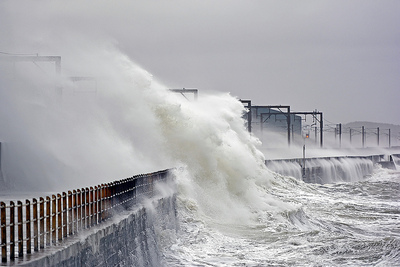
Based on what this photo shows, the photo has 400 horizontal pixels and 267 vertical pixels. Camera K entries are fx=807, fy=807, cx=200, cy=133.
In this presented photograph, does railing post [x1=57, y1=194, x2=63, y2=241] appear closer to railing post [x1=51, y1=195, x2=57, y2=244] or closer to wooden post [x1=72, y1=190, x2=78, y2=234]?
railing post [x1=51, y1=195, x2=57, y2=244]

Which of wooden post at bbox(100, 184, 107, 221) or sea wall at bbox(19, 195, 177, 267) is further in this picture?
wooden post at bbox(100, 184, 107, 221)

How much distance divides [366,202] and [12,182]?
19445 mm

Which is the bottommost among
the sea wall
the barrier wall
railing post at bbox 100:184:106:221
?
the barrier wall

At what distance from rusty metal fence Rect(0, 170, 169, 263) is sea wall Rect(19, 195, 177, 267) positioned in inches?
7.9

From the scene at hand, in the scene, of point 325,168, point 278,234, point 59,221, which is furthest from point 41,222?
point 325,168

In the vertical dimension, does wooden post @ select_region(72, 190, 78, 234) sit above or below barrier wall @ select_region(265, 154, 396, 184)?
above

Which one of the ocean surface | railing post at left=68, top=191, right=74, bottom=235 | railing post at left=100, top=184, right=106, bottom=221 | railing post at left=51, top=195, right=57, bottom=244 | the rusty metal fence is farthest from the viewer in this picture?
the ocean surface

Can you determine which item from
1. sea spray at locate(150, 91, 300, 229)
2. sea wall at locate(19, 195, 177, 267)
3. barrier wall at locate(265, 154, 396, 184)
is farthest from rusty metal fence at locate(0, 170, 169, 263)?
barrier wall at locate(265, 154, 396, 184)

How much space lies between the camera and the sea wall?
981 cm

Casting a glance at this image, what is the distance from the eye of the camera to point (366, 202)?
1689 inches

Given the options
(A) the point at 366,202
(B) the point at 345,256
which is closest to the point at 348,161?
(A) the point at 366,202

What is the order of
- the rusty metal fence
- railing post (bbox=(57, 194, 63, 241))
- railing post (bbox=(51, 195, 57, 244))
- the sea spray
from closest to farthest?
→ 1. the rusty metal fence
2. railing post (bbox=(51, 195, 57, 244))
3. railing post (bbox=(57, 194, 63, 241))
4. the sea spray

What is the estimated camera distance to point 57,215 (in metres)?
10.6

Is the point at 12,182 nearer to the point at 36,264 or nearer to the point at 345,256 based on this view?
the point at 345,256
